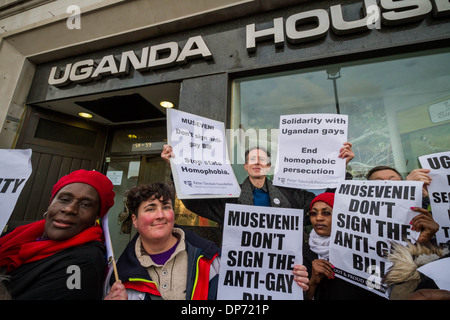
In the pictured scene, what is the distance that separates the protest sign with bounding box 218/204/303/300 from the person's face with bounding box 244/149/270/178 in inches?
29.7

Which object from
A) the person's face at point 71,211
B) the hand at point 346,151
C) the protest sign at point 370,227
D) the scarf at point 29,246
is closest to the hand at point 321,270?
the protest sign at point 370,227

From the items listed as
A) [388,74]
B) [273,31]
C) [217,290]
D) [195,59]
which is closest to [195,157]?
[217,290]

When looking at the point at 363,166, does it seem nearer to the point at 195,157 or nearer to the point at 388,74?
the point at 388,74

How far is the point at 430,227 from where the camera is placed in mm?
1375

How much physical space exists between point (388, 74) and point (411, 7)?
29.8 inches

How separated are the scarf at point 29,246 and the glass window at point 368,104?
1.76 metres

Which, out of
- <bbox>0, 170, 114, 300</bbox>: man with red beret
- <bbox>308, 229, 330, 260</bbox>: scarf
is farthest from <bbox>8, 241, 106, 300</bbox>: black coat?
<bbox>308, 229, 330, 260</bbox>: scarf

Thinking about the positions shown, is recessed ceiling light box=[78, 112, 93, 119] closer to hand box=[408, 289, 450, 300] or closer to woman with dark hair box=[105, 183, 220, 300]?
woman with dark hair box=[105, 183, 220, 300]

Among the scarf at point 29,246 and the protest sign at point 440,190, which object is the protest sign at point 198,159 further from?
the protest sign at point 440,190

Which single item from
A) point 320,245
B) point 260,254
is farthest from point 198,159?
point 320,245

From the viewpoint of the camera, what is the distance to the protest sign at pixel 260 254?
1.43 meters

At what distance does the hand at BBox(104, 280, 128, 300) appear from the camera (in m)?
1.30

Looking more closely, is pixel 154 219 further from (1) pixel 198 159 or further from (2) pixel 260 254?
(2) pixel 260 254
